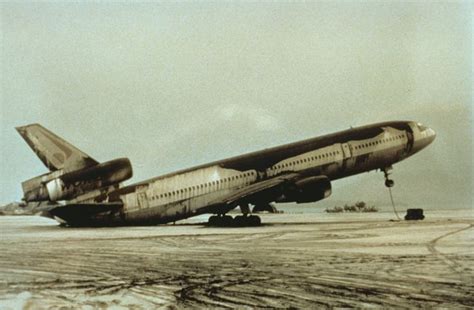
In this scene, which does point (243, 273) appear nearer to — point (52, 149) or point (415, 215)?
point (52, 149)

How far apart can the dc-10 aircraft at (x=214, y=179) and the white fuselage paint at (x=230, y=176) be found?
0.06 meters

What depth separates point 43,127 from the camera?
98.4 ft

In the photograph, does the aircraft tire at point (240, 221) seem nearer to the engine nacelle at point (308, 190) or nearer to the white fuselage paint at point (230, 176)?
the white fuselage paint at point (230, 176)

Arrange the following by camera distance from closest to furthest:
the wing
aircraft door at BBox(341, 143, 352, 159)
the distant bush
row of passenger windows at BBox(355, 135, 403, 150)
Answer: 1. the wing
2. aircraft door at BBox(341, 143, 352, 159)
3. row of passenger windows at BBox(355, 135, 403, 150)
4. the distant bush

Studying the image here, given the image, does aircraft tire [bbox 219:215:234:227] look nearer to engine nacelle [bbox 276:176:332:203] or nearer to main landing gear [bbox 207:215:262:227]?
main landing gear [bbox 207:215:262:227]

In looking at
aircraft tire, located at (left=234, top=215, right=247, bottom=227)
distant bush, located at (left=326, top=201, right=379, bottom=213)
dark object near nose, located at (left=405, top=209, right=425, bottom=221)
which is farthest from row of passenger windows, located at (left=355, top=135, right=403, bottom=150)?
distant bush, located at (left=326, top=201, right=379, bottom=213)

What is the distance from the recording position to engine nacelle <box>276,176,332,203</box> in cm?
3388

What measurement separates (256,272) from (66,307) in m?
5.34

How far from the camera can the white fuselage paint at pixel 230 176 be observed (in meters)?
33.5

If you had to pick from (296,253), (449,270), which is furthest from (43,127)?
(449,270)

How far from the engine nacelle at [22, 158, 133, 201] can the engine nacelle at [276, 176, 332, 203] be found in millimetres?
10299

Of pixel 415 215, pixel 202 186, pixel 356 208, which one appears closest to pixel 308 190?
pixel 202 186

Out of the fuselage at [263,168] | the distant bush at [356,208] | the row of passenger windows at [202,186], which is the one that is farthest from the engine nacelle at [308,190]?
the distant bush at [356,208]

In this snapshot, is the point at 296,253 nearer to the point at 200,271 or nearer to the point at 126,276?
the point at 200,271
